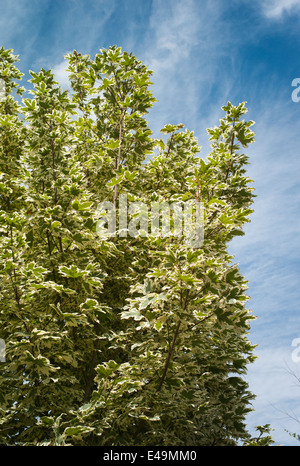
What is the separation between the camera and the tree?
4.26m

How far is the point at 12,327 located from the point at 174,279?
88.6 inches

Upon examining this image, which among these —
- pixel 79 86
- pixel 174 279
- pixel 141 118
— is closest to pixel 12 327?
pixel 174 279

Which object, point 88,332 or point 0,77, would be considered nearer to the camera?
point 88,332

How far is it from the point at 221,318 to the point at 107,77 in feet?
17.9

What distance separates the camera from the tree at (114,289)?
426cm

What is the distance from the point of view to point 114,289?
6484 millimetres

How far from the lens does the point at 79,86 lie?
26.8 ft

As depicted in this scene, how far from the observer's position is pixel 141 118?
23.2 ft

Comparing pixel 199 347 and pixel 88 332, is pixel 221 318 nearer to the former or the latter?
pixel 199 347

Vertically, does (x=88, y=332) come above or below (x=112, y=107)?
below

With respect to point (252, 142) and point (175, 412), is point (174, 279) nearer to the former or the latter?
point (175, 412)
